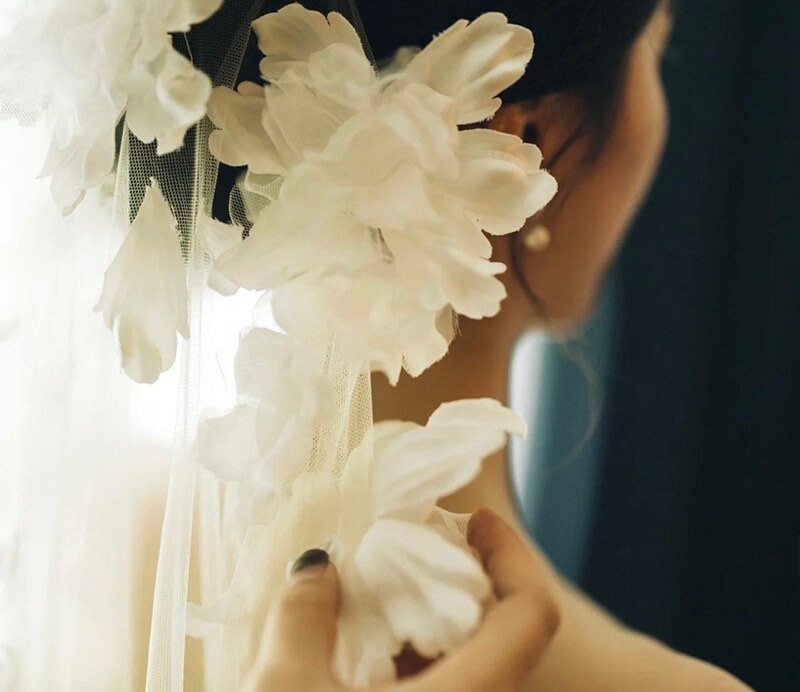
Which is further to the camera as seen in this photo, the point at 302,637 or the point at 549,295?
the point at 549,295

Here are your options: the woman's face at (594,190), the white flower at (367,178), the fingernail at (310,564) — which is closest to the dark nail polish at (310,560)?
the fingernail at (310,564)

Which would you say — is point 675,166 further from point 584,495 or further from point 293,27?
point 293,27

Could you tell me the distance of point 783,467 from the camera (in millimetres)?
911

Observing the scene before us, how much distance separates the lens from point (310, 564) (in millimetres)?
442

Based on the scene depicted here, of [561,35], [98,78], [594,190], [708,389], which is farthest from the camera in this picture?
[708,389]

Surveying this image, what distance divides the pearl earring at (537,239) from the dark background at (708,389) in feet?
0.68

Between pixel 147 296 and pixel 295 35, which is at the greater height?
pixel 295 35

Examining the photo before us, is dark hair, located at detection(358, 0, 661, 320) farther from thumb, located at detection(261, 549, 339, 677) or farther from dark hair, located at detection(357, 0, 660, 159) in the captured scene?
thumb, located at detection(261, 549, 339, 677)

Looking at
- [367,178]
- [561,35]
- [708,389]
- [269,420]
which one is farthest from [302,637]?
Result: [708,389]

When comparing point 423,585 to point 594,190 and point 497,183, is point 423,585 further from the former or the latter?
point 594,190

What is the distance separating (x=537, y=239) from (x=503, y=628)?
1.46 feet

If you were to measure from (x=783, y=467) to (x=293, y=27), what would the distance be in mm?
720

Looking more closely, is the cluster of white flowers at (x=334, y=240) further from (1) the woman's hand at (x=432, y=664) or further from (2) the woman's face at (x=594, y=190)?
(2) the woman's face at (x=594, y=190)

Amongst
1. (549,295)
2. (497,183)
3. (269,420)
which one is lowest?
(549,295)
